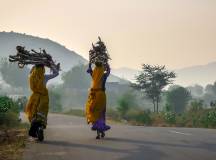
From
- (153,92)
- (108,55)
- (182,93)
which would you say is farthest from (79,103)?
(108,55)

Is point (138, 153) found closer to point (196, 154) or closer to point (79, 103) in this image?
point (196, 154)

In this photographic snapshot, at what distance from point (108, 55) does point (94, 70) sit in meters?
0.69

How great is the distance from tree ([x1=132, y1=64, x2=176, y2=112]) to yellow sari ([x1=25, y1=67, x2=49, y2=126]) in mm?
48917

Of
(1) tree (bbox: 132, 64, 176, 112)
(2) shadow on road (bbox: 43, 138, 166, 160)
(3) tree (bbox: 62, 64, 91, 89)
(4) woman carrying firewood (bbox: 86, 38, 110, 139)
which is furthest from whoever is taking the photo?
(3) tree (bbox: 62, 64, 91, 89)

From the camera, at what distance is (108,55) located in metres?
15.2

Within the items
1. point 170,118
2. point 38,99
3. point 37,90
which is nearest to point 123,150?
point 38,99

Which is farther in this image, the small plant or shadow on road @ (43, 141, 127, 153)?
the small plant

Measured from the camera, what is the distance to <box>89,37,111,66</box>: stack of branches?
15.0m

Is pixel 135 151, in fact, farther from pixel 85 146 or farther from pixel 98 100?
pixel 98 100

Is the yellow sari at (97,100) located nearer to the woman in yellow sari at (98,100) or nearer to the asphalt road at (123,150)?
the woman in yellow sari at (98,100)

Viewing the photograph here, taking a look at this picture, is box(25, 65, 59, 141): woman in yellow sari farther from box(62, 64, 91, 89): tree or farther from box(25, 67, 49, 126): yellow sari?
box(62, 64, 91, 89): tree

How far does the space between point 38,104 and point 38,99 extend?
146 mm

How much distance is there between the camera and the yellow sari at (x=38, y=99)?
14023 mm

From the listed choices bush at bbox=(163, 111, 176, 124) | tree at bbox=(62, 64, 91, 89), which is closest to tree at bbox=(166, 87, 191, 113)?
bush at bbox=(163, 111, 176, 124)
